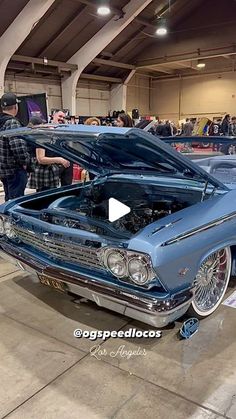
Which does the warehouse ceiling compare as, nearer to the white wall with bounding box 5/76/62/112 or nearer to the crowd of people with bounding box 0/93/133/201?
the white wall with bounding box 5/76/62/112

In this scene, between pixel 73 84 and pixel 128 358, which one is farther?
pixel 73 84

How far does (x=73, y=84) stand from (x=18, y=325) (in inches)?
545

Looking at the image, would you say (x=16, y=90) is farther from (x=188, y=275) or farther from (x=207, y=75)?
(x=188, y=275)

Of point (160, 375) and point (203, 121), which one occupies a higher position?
point (203, 121)

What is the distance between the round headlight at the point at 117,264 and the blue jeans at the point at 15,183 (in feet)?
7.45

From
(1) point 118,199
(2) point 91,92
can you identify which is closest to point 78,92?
(2) point 91,92

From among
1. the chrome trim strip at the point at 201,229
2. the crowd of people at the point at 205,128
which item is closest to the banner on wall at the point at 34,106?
the crowd of people at the point at 205,128

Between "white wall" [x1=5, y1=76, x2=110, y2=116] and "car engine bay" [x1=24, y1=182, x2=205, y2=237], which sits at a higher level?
"white wall" [x1=5, y1=76, x2=110, y2=116]

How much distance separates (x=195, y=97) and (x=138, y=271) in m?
20.3

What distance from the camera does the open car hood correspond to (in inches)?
86.0

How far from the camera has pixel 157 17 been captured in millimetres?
14547

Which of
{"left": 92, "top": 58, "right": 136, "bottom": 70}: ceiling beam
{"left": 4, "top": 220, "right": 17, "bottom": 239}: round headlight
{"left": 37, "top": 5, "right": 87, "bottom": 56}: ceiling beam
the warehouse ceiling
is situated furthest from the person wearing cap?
{"left": 92, "top": 58, "right": 136, "bottom": 70}: ceiling beam

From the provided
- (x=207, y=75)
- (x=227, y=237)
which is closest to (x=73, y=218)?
(x=227, y=237)

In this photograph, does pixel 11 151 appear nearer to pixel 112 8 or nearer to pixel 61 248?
pixel 61 248
